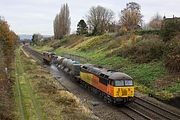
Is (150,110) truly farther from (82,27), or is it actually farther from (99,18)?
(82,27)

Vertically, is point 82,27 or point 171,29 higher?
point 82,27

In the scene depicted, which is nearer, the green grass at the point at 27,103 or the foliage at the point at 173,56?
the green grass at the point at 27,103

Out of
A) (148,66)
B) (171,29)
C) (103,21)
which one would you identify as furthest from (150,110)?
(103,21)

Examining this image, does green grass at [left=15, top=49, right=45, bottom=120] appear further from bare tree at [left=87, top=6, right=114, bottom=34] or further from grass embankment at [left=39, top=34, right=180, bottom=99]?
bare tree at [left=87, top=6, right=114, bottom=34]

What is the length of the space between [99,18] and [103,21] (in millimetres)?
2198

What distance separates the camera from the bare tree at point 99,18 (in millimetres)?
116938

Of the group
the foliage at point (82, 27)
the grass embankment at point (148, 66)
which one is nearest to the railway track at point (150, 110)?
the grass embankment at point (148, 66)

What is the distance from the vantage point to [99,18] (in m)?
118

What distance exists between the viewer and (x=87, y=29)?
429 ft

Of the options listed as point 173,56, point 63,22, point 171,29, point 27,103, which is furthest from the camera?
point 63,22

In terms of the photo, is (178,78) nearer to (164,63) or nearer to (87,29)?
(164,63)

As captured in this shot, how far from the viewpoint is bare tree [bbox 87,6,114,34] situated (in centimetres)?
11694

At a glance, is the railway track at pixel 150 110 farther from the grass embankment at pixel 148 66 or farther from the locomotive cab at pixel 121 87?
the grass embankment at pixel 148 66

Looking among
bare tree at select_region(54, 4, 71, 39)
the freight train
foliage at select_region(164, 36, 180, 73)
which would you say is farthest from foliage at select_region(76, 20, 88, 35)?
the freight train
